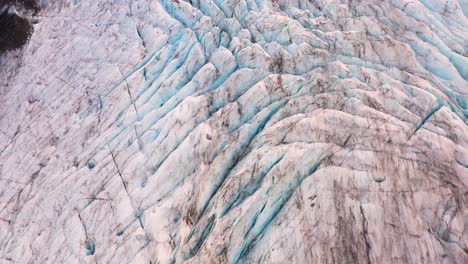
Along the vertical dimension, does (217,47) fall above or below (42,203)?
above

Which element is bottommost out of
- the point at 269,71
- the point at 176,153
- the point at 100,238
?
the point at 100,238

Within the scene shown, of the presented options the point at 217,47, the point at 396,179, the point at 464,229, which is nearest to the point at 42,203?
the point at 217,47

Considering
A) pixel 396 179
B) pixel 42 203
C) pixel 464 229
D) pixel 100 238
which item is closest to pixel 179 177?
pixel 100 238

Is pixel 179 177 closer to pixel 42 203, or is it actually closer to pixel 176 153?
pixel 176 153

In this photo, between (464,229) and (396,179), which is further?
(396,179)

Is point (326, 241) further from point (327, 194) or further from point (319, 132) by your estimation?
point (319, 132)

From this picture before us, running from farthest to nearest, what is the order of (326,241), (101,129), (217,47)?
(217,47), (101,129), (326,241)

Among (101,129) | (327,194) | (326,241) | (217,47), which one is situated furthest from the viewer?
(217,47)
